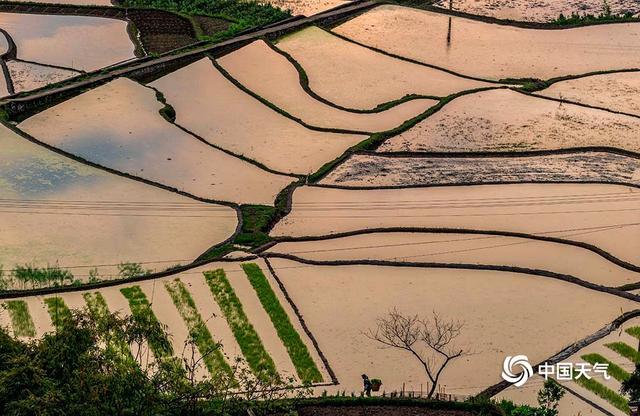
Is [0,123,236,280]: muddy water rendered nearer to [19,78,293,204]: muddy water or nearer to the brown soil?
[19,78,293,204]: muddy water

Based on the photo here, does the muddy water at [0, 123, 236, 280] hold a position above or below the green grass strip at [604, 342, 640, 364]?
above

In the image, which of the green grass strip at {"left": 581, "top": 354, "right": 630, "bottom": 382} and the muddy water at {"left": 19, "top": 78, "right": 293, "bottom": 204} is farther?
the muddy water at {"left": 19, "top": 78, "right": 293, "bottom": 204}

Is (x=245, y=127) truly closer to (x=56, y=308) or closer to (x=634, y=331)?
(x=56, y=308)

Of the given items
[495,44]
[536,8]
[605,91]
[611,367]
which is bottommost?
[611,367]

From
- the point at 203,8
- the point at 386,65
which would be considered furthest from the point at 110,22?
the point at 386,65

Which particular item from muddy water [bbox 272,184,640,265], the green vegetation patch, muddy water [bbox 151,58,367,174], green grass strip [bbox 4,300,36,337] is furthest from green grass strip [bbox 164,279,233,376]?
the green vegetation patch

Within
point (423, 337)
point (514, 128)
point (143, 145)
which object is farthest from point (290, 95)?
point (423, 337)

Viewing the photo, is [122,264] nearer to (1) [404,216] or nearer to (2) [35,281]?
(2) [35,281]
